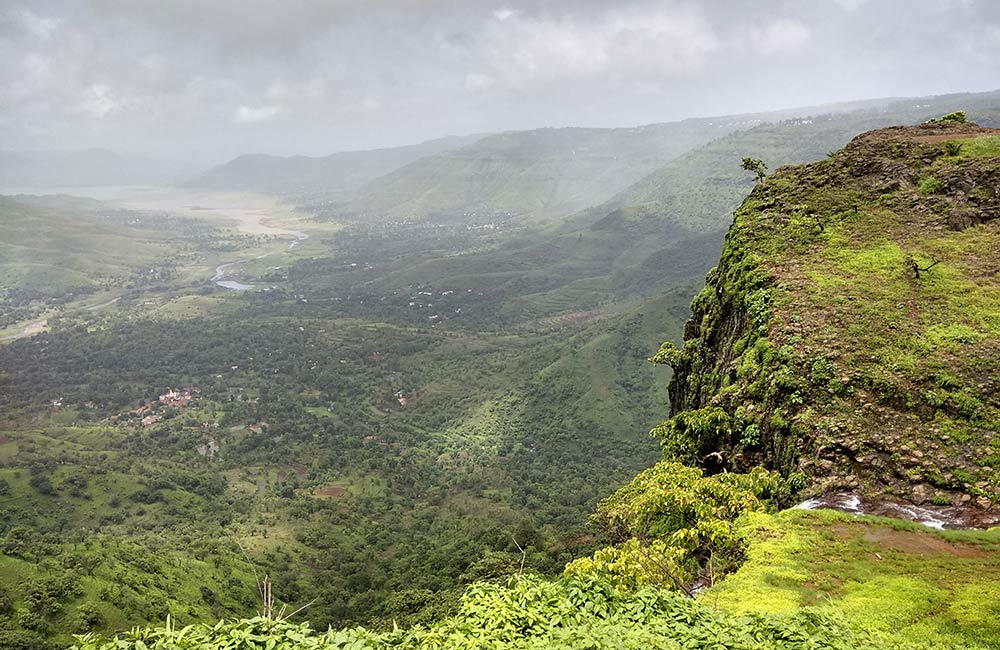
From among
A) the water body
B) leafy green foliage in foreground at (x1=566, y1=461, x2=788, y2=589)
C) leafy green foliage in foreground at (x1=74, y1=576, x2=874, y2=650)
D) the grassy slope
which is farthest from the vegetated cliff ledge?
leafy green foliage in foreground at (x1=74, y1=576, x2=874, y2=650)

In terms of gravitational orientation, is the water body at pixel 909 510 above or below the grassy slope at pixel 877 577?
below

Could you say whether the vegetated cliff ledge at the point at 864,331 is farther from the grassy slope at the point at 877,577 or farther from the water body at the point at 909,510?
the grassy slope at the point at 877,577

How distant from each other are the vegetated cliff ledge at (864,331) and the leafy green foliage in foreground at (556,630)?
8.82 metres

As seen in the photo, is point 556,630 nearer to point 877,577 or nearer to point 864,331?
point 877,577

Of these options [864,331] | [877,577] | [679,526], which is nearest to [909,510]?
[877,577]

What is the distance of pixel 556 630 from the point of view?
32.0ft

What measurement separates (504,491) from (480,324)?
352 ft

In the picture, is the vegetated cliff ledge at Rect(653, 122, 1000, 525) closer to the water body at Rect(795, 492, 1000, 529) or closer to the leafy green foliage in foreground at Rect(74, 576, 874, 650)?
the water body at Rect(795, 492, 1000, 529)

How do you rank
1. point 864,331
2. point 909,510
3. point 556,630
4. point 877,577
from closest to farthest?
point 556,630 → point 877,577 → point 909,510 → point 864,331

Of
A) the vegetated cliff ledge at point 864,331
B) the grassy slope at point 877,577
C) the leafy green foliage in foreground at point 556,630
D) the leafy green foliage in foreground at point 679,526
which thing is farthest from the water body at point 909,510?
the leafy green foliage in foreground at point 556,630

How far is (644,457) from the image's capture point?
96.6 meters

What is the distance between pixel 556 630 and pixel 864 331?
18.1m

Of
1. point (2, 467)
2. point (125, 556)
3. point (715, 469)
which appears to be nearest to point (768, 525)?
point (715, 469)

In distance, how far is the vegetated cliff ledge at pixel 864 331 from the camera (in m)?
17.0
